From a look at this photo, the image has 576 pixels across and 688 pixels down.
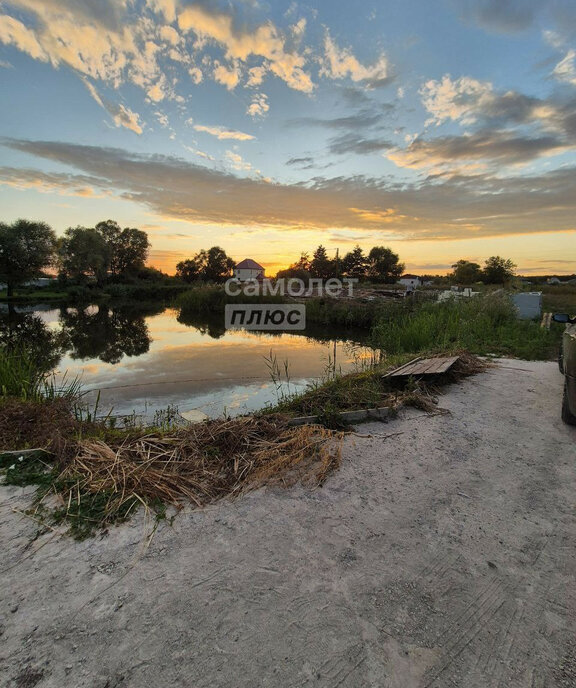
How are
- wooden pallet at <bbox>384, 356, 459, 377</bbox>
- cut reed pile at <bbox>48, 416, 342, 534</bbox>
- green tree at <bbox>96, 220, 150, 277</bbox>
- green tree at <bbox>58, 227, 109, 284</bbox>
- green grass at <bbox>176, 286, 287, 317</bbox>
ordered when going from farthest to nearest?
green tree at <bbox>96, 220, 150, 277</bbox> < green tree at <bbox>58, 227, 109, 284</bbox> < green grass at <bbox>176, 286, 287, 317</bbox> < wooden pallet at <bbox>384, 356, 459, 377</bbox> < cut reed pile at <bbox>48, 416, 342, 534</bbox>

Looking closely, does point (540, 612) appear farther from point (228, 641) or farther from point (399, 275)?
point (399, 275)

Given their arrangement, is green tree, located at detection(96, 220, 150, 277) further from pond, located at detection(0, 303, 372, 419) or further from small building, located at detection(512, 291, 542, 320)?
small building, located at detection(512, 291, 542, 320)

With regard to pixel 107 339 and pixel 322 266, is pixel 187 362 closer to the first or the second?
pixel 107 339

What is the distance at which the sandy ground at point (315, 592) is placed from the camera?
146 centimetres

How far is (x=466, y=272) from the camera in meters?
48.3

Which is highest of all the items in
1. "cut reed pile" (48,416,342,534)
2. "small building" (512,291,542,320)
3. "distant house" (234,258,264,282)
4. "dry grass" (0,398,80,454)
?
"distant house" (234,258,264,282)

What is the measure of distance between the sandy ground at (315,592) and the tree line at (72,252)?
45631 mm

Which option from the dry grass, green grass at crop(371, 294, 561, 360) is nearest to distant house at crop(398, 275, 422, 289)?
green grass at crop(371, 294, 561, 360)

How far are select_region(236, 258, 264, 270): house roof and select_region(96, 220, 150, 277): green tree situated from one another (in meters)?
16.6

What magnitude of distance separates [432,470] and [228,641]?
7.41 feet

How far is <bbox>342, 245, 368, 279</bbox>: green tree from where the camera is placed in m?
63.5

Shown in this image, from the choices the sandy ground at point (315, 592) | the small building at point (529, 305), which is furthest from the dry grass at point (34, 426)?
the small building at point (529, 305)

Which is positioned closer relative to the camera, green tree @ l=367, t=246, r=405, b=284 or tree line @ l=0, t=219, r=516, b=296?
tree line @ l=0, t=219, r=516, b=296

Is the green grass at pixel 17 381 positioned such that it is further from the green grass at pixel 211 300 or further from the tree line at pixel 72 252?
the tree line at pixel 72 252
